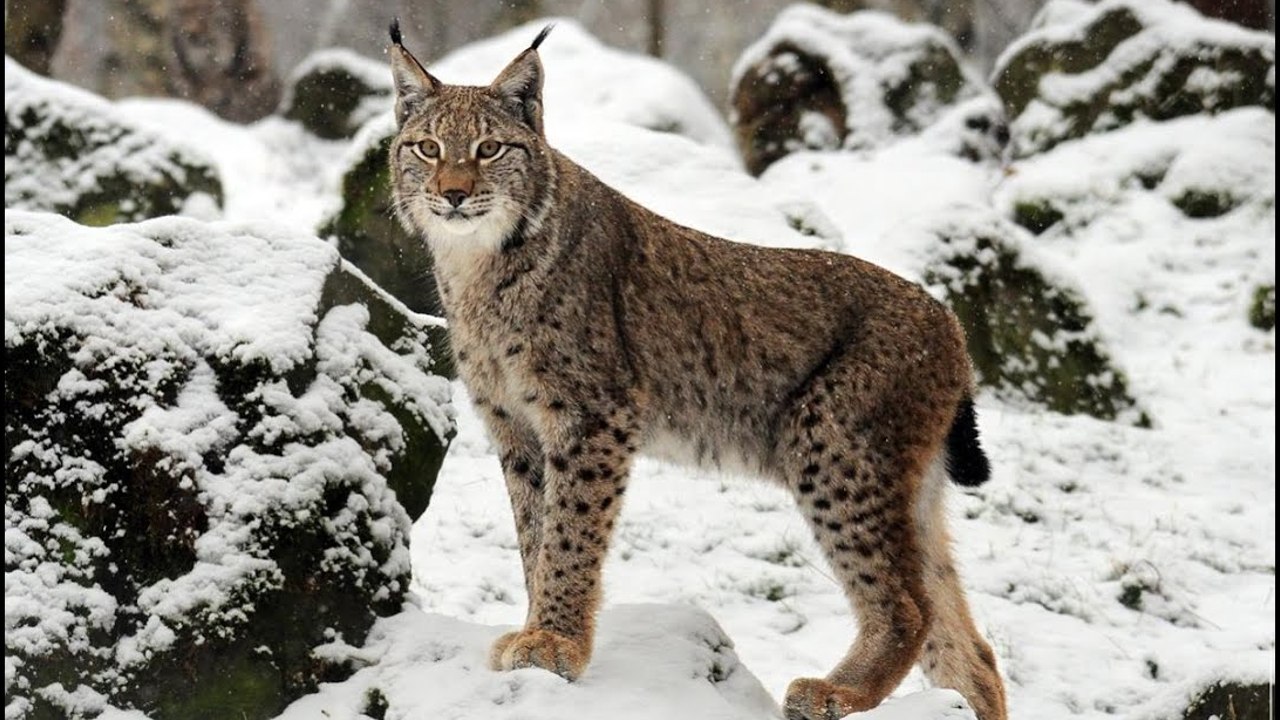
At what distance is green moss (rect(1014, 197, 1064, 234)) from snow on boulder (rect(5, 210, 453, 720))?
9.68 meters

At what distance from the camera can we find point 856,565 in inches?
203

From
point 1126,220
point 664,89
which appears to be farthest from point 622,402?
point 1126,220

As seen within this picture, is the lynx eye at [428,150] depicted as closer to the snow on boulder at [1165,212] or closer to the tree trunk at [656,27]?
the snow on boulder at [1165,212]

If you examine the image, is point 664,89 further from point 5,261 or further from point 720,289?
point 5,261

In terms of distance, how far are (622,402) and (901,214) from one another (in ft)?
20.0

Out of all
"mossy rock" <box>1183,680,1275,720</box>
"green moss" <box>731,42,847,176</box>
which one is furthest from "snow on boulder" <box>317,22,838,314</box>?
"green moss" <box>731,42,847,176</box>

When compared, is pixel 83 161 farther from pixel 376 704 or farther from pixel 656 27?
pixel 656 27

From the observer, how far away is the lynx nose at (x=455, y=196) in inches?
196

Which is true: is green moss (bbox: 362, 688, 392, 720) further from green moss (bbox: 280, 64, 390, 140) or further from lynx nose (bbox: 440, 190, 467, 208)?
green moss (bbox: 280, 64, 390, 140)

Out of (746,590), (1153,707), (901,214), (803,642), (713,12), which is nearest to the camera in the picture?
(1153,707)

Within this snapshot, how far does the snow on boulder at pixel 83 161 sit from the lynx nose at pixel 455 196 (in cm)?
680

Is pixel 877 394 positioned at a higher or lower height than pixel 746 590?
higher

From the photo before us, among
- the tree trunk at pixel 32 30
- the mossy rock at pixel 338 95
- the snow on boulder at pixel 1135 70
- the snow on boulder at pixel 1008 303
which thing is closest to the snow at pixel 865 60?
the snow on boulder at pixel 1135 70

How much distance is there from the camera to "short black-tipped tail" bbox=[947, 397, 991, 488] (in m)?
5.60
